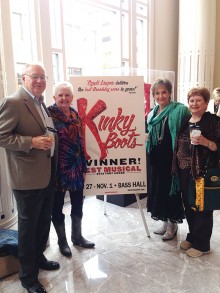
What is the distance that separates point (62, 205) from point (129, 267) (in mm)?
682

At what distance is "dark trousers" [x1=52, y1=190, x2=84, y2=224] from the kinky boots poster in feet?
0.39

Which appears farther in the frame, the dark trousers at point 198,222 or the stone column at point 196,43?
the stone column at point 196,43

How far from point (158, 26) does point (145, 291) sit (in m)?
3.97

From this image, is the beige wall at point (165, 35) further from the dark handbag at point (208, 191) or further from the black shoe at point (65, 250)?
the black shoe at point (65, 250)

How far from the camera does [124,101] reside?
2213 mm

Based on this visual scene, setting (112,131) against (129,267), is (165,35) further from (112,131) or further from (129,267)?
(129,267)

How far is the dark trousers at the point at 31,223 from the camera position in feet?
5.35

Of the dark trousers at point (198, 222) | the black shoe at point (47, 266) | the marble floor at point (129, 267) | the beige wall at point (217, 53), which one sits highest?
the beige wall at point (217, 53)

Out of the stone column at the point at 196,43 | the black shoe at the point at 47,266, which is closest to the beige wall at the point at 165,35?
the stone column at the point at 196,43

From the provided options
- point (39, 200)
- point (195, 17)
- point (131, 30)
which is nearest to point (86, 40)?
point (131, 30)

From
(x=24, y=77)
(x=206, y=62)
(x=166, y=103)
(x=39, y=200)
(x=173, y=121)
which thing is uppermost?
(x=206, y=62)

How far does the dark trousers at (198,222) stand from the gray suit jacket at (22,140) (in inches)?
42.2

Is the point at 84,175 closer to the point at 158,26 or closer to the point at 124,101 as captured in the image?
the point at 124,101

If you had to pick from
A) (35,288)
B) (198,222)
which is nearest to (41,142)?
(35,288)
